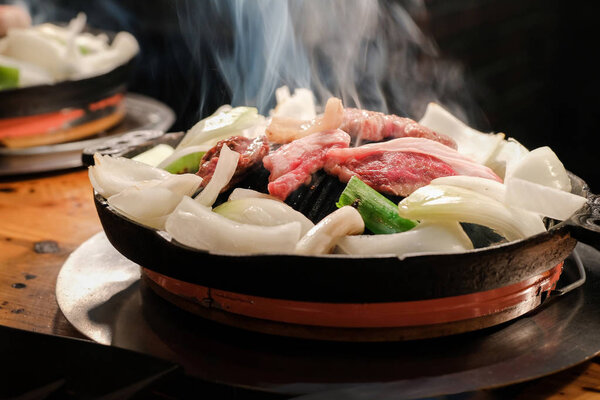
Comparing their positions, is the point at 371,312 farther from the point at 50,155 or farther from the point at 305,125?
the point at 50,155

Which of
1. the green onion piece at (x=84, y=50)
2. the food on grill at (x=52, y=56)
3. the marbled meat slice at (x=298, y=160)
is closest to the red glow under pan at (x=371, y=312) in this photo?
the marbled meat slice at (x=298, y=160)

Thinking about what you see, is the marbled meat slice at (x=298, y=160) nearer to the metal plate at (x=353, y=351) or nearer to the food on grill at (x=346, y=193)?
the food on grill at (x=346, y=193)

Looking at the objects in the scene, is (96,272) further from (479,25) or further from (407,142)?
(479,25)

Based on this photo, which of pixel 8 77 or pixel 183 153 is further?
pixel 8 77

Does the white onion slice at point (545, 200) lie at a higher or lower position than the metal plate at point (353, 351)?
higher

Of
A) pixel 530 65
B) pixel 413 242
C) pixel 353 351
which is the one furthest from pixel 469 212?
pixel 530 65

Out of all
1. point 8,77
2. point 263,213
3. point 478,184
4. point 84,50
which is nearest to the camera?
point 263,213
